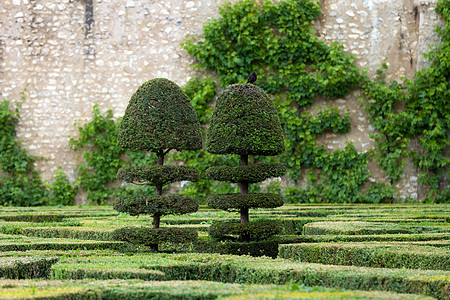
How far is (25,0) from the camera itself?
14141 mm

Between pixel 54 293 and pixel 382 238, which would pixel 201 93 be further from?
pixel 54 293

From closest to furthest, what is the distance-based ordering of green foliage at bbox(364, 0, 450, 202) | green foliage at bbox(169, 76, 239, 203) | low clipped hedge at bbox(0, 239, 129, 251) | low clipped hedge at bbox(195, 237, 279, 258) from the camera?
low clipped hedge at bbox(0, 239, 129, 251)
low clipped hedge at bbox(195, 237, 279, 258)
green foliage at bbox(364, 0, 450, 202)
green foliage at bbox(169, 76, 239, 203)

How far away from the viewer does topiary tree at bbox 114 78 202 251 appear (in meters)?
6.11

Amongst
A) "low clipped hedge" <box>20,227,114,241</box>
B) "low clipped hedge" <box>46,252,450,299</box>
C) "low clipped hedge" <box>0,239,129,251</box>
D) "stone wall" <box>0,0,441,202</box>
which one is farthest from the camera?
"stone wall" <box>0,0,441,202</box>

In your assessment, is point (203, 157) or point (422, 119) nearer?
point (422, 119)

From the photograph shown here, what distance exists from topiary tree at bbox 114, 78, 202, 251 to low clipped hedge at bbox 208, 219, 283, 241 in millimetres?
379

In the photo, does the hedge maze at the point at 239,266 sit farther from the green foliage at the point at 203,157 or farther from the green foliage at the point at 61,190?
the green foliage at the point at 61,190

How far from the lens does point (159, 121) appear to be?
20.5 feet

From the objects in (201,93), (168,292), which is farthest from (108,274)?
(201,93)

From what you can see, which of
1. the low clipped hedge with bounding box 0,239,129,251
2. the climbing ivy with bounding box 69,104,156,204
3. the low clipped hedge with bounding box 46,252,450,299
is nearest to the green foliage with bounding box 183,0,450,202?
the climbing ivy with bounding box 69,104,156,204

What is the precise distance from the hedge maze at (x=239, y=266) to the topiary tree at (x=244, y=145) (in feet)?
0.68

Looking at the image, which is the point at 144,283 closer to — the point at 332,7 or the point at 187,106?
the point at 187,106

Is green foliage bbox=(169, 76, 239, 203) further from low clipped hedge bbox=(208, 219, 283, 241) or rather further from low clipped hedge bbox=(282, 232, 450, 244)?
low clipped hedge bbox=(282, 232, 450, 244)

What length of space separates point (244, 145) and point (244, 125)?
0.75ft
